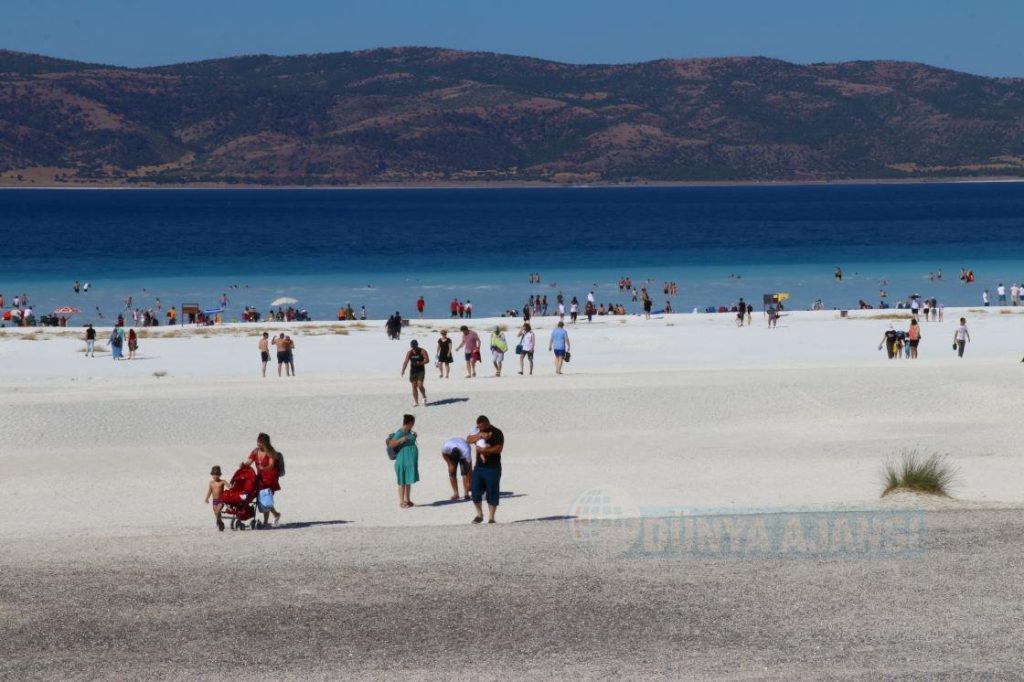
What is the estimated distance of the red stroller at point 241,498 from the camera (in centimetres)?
1499

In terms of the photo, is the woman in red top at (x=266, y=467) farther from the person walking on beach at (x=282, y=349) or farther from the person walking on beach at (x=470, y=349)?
the person walking on beach at (x=282, y=349)

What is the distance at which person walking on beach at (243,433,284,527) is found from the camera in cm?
1509

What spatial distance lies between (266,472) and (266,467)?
64 mm

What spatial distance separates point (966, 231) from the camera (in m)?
116

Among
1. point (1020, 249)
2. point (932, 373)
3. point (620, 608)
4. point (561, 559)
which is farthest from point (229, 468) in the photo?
point (1020, 249)

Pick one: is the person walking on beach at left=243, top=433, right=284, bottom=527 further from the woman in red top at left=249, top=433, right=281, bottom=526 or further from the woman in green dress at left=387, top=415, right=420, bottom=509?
the woman in green dress at left=387, top=415, right=420, bottom=509

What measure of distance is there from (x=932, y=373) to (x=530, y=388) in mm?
7718

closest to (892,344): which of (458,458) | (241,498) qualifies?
(458,458)

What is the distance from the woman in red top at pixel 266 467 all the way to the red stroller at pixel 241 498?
101 mm

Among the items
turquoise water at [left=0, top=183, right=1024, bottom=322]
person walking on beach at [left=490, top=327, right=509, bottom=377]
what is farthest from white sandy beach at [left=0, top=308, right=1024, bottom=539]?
turquoise water at [left=0, top=183, right=1024, bottom=322]

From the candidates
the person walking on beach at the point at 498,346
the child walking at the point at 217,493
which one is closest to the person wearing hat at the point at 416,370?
the person walking on beach at the point at 498,346

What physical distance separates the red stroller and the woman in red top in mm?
101

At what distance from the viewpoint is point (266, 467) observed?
15188mm

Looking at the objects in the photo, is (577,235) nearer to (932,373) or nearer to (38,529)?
(932,373)
